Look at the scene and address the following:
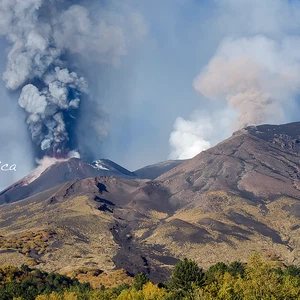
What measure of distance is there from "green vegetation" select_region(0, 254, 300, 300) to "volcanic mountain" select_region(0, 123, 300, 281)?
1830 centimetres

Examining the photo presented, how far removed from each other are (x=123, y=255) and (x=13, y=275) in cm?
3522

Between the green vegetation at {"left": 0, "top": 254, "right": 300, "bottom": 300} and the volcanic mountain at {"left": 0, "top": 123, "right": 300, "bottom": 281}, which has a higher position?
the volcanic mountain at {"left": 0, "top": 123, "right": 300, "bottom": 281}

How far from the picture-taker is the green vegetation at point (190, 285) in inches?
1369

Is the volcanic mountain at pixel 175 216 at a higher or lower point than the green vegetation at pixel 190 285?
higher

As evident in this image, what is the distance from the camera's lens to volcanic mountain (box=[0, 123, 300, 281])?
102 metres

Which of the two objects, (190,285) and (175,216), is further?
(175,216)

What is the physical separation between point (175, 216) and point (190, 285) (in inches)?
3734

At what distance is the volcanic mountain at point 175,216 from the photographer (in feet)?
336

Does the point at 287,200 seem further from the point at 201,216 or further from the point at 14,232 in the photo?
the point at 14,232

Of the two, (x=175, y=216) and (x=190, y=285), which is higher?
(x=175, y=216)

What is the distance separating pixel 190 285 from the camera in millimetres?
46250

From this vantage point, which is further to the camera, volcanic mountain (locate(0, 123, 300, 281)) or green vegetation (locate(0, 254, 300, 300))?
volcanic mountain (locate(0, 123, 300, 281))

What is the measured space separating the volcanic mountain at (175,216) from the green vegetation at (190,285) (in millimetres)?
18300

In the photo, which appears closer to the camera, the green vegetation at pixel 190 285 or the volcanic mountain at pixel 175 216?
the green vegetation at pixel 190 285
